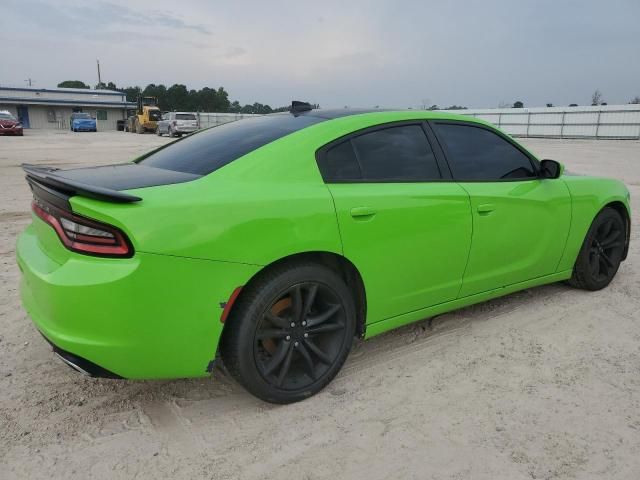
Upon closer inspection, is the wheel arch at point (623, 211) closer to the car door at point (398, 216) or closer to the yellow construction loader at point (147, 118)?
the car door at point (398, 216)

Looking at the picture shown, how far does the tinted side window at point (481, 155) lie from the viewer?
3225 millimetres

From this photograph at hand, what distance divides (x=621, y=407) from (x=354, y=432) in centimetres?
143

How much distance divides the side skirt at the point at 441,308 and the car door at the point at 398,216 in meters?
0.04

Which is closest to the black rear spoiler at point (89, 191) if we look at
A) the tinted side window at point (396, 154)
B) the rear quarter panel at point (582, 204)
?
the tinted side window at point (396, 154)

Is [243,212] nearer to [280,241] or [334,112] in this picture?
[280,241]

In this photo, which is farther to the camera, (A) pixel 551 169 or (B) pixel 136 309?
(A) pixel 551 169

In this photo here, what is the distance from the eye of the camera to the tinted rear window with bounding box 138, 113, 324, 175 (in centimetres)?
265

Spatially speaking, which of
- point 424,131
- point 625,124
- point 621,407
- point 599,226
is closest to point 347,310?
point 424,131

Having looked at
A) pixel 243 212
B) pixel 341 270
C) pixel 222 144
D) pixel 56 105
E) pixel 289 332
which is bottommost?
A: pixel 289 332

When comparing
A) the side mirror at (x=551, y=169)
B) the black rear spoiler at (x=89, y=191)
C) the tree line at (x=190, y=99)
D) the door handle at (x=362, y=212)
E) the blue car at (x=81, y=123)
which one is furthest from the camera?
the tree line at (x=190, y=99)

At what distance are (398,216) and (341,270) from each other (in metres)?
0.44

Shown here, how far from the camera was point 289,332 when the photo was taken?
2.53 meters

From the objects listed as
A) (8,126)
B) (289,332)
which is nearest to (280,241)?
(289,332)

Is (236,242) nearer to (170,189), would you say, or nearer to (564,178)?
(170,189)
